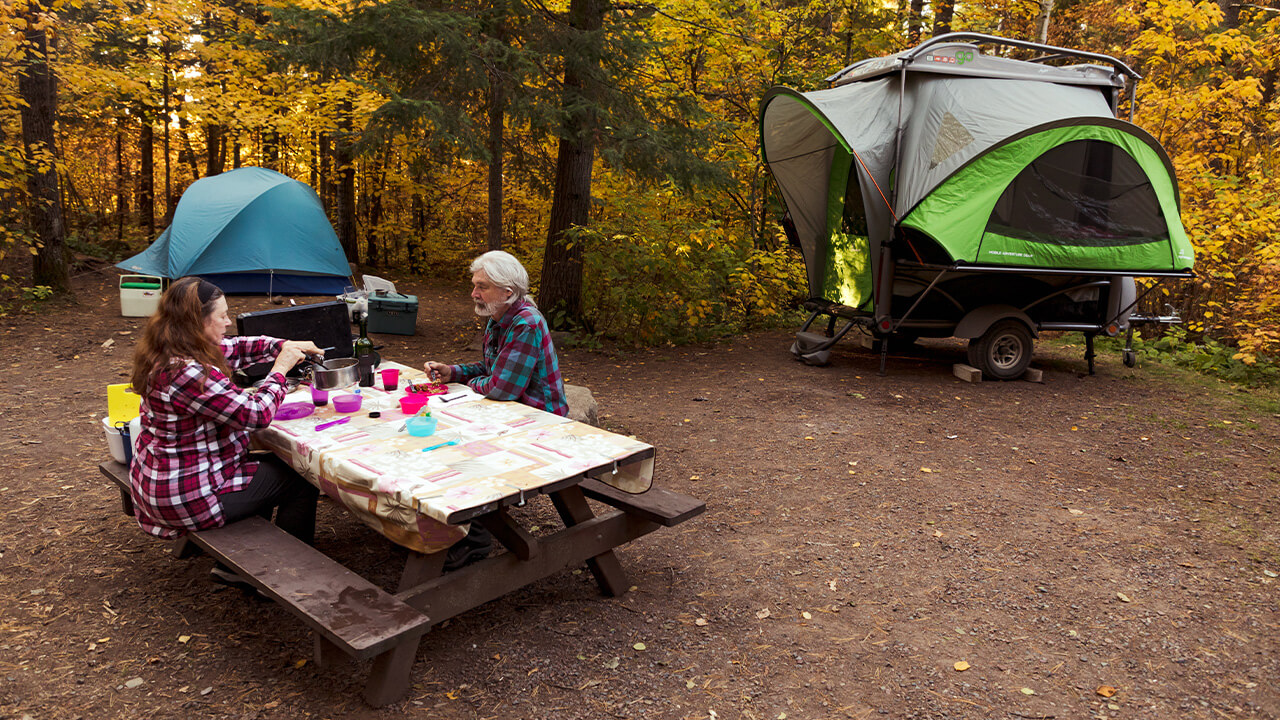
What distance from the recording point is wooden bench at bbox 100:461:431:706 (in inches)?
93.0

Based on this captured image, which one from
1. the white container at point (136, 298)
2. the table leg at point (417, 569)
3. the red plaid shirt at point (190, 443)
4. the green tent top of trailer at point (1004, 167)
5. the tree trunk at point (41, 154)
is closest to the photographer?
the table leg at point (417, 569)

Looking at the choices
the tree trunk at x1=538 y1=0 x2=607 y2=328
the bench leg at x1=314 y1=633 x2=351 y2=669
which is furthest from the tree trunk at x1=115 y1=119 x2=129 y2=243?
the bench leg at x1=314 y1=633 x2=351 y2=669

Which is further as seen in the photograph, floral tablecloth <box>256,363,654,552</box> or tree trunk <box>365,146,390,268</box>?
tree trunk <box>365,146,390,268</box>

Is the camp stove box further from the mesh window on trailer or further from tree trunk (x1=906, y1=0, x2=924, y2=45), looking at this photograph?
tree trunk (x1=906, y1=0, x2=924, y2=45)

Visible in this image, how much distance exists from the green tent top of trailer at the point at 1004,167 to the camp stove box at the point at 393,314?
16.4ft

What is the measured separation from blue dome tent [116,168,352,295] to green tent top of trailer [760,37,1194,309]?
6895mm

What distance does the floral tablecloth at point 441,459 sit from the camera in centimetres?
255

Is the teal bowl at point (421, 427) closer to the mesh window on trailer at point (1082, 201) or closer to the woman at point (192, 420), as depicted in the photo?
the woman at point (192, 420)

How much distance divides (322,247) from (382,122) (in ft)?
13.7

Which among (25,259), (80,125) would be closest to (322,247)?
(25,259)

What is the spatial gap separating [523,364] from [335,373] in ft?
2.87

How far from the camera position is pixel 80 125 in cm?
1686

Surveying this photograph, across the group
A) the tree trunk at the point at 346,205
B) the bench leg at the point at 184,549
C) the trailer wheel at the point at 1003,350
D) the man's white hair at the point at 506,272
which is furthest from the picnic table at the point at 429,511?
the tree trunk at the point at 346,205

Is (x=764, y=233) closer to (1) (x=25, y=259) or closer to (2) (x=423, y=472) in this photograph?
(2) (x=423, y=472)
